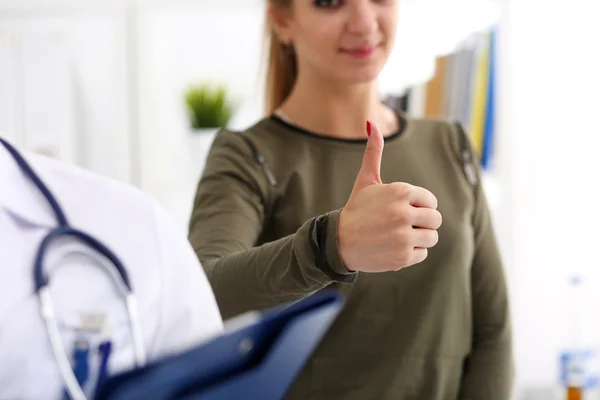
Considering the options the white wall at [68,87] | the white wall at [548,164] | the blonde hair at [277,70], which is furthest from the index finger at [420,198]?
the white wall at [68,87]

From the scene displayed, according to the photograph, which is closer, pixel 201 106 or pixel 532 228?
pixel 532 228

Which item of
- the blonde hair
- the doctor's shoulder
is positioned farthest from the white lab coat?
the blonde hair

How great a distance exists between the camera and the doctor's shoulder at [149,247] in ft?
→ 1.52

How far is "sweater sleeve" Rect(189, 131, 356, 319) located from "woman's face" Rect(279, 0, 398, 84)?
0.14 m

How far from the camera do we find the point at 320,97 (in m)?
0.85

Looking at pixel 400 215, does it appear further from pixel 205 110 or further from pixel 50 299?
pixel 205 110

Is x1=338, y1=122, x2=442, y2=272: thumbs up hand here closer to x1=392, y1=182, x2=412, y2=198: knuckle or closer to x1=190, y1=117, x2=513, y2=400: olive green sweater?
x1=392, y1=182, x2=412, y2=198: knuckle

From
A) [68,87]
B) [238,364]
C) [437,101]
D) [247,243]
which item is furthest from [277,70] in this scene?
[68,87]

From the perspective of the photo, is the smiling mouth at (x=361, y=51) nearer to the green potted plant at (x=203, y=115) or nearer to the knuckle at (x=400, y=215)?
the knuckle at (x=400, y=215)

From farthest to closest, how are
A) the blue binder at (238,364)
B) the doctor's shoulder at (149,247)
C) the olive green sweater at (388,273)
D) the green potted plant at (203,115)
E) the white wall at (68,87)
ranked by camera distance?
the white wall at (68,87) < the green potted plant at (203,115) < the olive green sweater at (388,273) < the doctor's shoulder at (149,247) < the blue binder at (238,364)

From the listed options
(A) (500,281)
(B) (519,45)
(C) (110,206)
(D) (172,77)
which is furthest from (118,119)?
(C) (110,206)

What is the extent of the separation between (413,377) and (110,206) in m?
0.48

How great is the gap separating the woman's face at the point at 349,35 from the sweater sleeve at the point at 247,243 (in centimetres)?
14

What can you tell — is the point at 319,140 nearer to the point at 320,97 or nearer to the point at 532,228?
the point at 320,97
